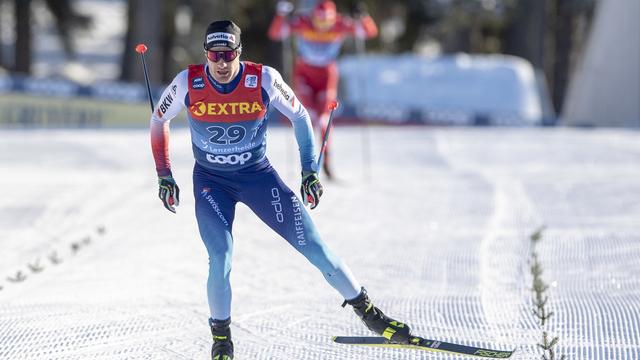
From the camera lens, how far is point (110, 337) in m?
6.67

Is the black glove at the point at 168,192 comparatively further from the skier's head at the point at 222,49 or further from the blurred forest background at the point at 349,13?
the blurred forest background at the point at 349,13

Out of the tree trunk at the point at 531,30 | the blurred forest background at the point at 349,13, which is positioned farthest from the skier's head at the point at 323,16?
the tree trunk at the point at 531,30

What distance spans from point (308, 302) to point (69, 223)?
4.28 meters

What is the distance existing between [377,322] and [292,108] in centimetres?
129

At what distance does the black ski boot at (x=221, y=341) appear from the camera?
5.95 metres

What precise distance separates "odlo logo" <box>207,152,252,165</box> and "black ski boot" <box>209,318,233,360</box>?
0.86 meters

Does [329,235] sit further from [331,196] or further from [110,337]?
[110,337]

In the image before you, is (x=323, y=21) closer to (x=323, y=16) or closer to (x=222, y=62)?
(x=323, y=16)

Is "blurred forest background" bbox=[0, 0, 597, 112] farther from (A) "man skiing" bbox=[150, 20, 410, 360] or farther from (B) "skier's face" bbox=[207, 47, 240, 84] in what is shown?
(B) "skier's face" bbox=[207, 47, 240, 84]

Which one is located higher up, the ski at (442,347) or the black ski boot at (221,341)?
the black ski boot at (221,341)

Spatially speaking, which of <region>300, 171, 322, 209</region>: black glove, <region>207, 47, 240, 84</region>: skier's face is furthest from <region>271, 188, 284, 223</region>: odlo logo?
<region>207, 47, 240, 84</region>: skier's face

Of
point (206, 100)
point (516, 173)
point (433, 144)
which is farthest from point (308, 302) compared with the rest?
point (433, 144)

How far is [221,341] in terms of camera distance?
6.00 m

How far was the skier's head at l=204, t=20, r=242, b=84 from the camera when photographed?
5.86 metres
